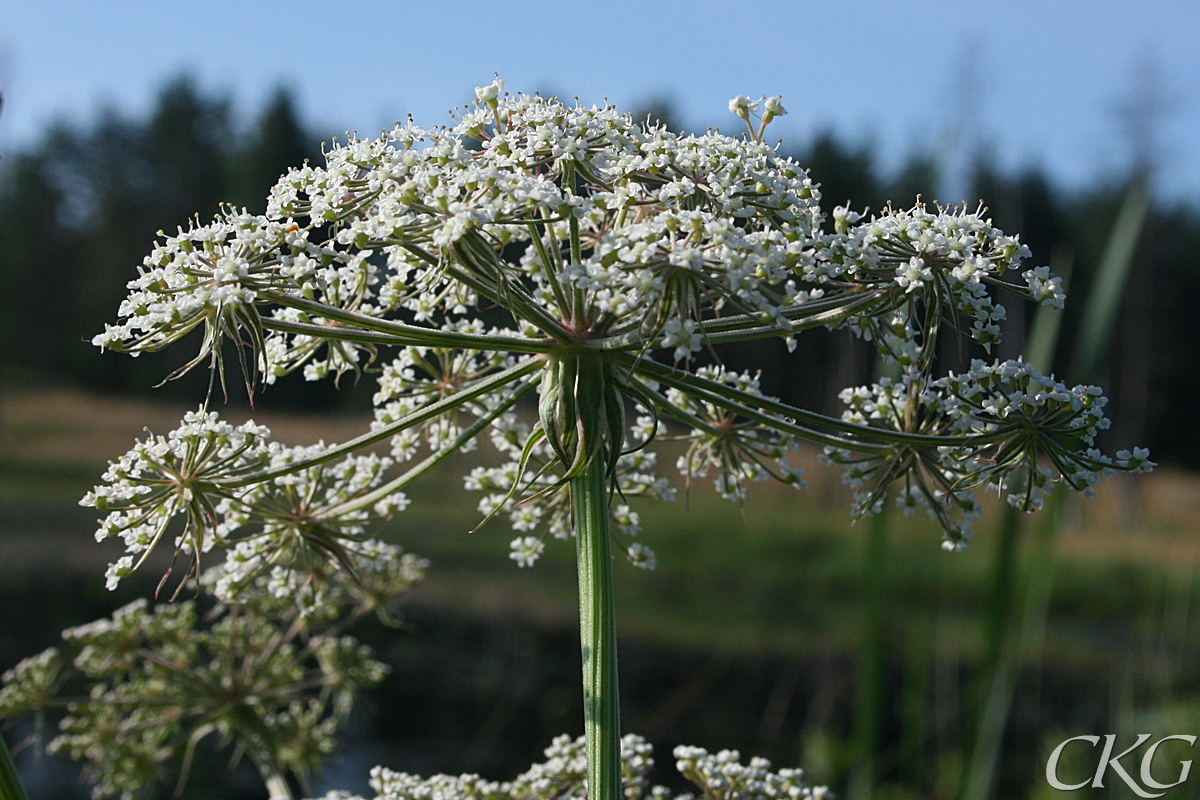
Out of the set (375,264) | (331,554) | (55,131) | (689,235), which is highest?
(55,131)

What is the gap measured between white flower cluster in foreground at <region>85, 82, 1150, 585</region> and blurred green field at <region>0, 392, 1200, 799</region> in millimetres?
7314

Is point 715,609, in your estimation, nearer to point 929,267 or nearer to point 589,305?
point 929,267

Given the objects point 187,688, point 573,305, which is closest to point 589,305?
point 573,305

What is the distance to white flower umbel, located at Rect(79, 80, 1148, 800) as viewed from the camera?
2.79 meters

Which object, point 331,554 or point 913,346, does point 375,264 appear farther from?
point 913,346

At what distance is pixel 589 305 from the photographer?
296cm

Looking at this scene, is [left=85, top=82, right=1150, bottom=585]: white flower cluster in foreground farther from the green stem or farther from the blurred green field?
the blurred green field

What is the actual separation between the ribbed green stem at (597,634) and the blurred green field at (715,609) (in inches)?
295

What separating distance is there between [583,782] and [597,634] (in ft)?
3.38

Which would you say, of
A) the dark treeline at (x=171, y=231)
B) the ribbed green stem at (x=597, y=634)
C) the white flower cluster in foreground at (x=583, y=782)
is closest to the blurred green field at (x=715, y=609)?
the white flower cluster in foreground at (x=583, y=782)

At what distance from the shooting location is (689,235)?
2854 millimetres

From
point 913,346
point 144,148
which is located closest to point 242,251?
point 913,346

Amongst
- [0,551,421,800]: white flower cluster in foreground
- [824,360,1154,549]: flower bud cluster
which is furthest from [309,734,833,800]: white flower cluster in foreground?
[0,551,421,800]: white flower cluster in foreground

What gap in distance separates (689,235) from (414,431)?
5.01ft
